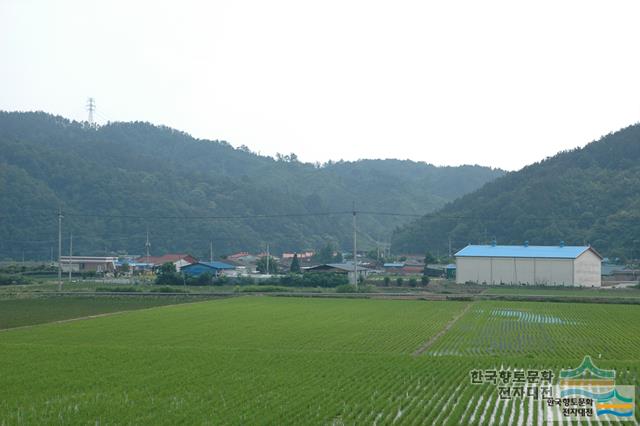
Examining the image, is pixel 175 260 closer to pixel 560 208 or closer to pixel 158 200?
pixel 158 200

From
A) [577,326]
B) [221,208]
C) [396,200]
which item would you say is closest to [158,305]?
[577,326]

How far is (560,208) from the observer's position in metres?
85.6

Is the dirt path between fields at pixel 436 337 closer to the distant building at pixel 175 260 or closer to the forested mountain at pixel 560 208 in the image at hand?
the distant building at pixel 175 260

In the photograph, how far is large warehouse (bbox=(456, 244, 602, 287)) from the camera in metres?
55.5

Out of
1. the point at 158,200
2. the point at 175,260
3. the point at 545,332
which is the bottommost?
the point at 545,332

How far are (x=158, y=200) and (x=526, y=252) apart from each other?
68.0m

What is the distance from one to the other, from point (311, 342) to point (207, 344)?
343 centimetres

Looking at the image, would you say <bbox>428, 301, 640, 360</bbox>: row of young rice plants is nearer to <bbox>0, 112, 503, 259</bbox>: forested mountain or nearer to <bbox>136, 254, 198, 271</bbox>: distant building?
<bbox>136, 254, 198, 271</bbox>: distant building

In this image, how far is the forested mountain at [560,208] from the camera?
77.5 metres

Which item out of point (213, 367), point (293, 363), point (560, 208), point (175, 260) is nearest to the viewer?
point (213, 367)

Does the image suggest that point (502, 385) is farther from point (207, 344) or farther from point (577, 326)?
point (577, 326)

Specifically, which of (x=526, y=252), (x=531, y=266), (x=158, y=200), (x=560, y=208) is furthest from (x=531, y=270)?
(x=158, y=200)

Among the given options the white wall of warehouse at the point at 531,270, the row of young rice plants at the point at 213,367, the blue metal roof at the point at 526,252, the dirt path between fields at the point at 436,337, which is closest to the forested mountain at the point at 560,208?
the blue metal roof at the point at 526,252

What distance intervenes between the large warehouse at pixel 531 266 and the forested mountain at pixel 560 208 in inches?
709
